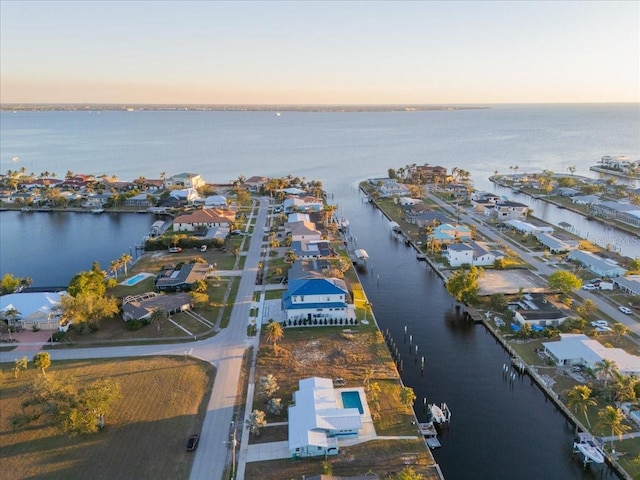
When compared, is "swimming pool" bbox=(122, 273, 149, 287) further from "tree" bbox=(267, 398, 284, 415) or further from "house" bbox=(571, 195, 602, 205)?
"house" bbox=(571, 195, 602, 205)

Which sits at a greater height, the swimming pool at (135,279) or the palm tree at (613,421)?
the palm tree at (613,421)

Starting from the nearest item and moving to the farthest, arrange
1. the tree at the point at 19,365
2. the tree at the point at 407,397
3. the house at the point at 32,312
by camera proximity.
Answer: the tree at the point at 407,397 < the tree at the point at 19,365 < the house at the point at 32,312

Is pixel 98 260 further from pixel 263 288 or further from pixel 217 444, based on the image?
pixel 217 444

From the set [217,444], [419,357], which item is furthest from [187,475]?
[419,357]

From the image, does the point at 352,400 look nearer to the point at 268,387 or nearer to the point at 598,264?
the point at 268,387

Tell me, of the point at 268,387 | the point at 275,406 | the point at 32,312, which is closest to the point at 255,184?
the point at 32,312

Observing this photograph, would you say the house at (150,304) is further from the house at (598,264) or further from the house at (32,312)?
the house at (598,264)

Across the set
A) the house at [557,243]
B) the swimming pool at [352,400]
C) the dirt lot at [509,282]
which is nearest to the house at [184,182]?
the dirt lot at [509,282]
